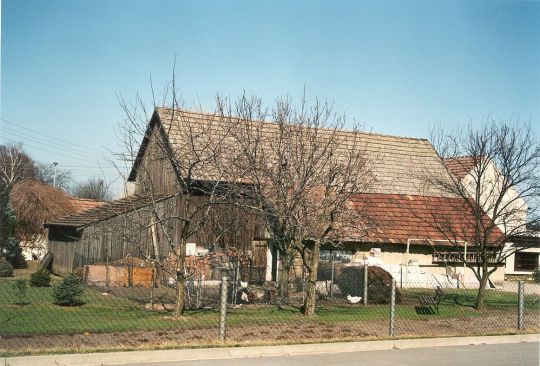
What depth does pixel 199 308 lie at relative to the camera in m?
16.7

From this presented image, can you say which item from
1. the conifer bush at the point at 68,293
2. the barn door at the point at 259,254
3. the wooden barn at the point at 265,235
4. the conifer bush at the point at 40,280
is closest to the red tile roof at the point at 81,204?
the wooden barn at the point at 265,235

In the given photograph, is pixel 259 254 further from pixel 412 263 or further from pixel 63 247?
pixel 63 247

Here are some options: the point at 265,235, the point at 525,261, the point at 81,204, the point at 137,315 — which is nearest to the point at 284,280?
the point at 137,315

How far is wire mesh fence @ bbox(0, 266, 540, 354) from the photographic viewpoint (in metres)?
11.6

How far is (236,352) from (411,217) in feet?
68.5

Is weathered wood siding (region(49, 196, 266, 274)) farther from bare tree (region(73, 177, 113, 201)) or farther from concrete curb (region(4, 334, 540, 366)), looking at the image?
bare tree (region(73, 177, 113, 201))

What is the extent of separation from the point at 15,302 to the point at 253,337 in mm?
8134

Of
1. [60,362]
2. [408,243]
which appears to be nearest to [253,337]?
[60,362]

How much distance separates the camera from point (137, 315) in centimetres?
1504

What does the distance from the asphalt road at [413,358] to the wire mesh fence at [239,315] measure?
1.12 m

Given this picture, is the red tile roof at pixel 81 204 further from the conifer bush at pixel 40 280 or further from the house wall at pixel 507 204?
the house wall at pixel 507 204

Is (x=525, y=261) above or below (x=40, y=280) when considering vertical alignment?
above

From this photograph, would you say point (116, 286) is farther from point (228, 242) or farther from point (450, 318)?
point (450, 318)

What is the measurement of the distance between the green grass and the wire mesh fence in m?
0.02
